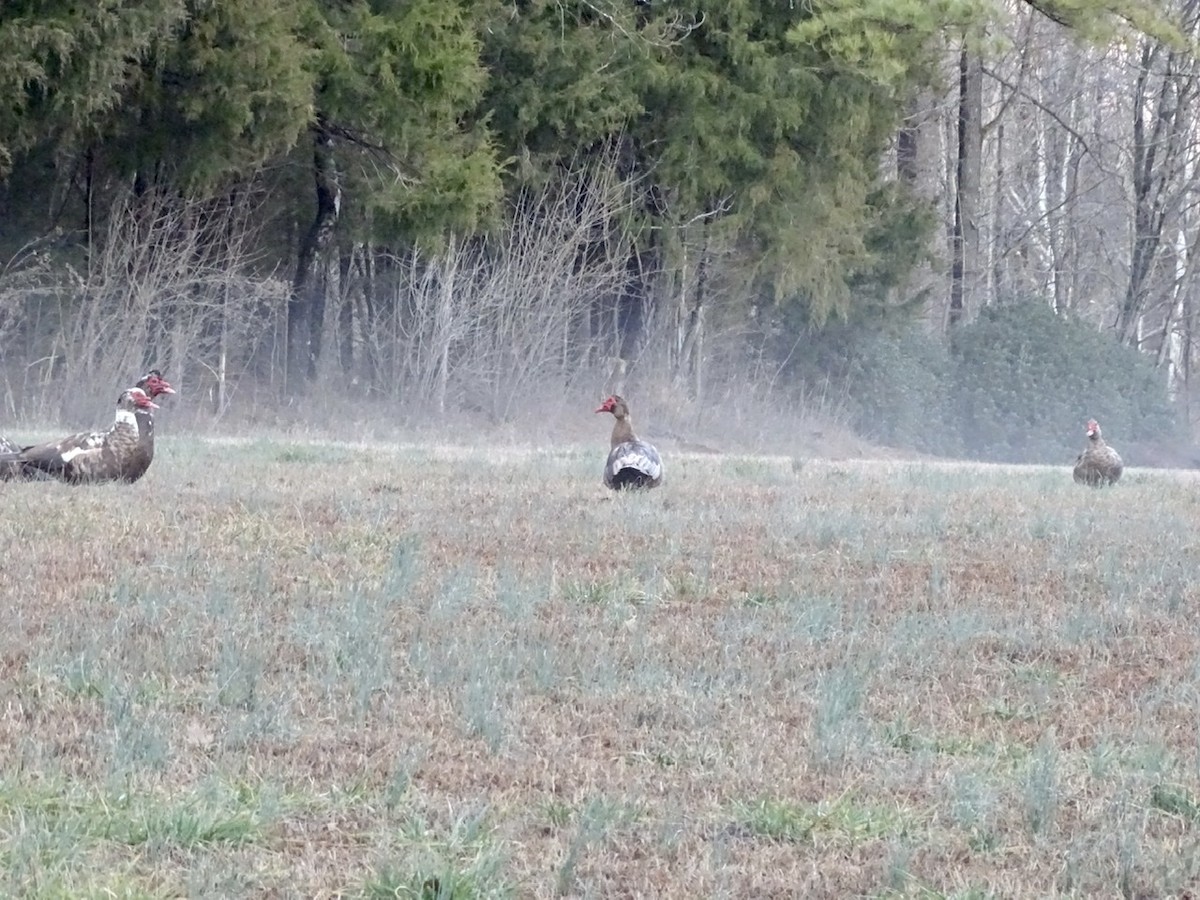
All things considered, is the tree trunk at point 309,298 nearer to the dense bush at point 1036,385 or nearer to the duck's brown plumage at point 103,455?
the dense bush at point 1036,385

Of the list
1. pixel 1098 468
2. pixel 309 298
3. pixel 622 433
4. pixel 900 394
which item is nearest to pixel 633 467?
pixel 622 433

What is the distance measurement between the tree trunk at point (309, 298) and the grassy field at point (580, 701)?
12.2 m

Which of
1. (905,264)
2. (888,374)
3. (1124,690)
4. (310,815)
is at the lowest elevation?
(310,815)

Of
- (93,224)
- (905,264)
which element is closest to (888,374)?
(905,264)

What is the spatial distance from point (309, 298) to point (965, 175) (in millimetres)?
13118

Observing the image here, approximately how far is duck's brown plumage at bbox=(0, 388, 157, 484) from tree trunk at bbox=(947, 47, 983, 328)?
2128cm

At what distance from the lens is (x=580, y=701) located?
19.5ft

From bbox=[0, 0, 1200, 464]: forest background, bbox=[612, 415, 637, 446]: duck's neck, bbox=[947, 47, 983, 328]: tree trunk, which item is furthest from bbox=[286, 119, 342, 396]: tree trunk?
bbox=[947, 47, 983, 328]: tree trunk

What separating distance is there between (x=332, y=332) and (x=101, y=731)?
17.5 m

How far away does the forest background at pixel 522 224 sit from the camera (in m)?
18.0

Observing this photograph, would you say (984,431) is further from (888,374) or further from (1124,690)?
(1124,690)

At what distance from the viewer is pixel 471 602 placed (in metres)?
7.37

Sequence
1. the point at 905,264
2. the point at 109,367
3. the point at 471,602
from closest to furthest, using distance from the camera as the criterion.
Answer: the point at 471,602 → the point at 109,367 → the point at 905,264

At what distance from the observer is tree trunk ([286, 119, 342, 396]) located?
22.0 meters
